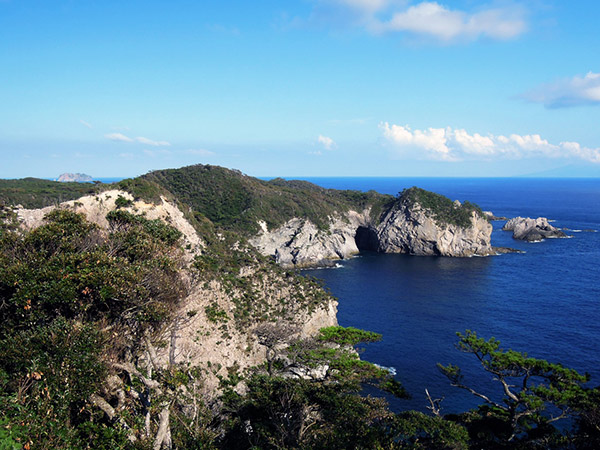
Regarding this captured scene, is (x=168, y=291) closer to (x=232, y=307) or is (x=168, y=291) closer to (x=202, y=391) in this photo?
(x=202, y=391)

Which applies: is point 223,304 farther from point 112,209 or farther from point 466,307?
point 466,307

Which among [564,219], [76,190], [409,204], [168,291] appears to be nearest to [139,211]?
[168,291]

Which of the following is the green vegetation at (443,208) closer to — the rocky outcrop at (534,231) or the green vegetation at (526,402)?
the rocky outcrop at (534,231)

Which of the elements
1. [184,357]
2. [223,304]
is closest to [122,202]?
[223,304]

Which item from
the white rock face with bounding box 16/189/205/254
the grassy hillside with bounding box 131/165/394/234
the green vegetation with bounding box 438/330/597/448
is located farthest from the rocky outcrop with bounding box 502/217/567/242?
the white rock face with bounding box 16/189/205/254

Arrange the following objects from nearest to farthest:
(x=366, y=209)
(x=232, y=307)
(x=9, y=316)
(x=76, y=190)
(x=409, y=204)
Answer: (x=9, y=316) → (x=232, y=307) → (x=76, y=190) → (x=409, y=204) → (x=366, y=209)

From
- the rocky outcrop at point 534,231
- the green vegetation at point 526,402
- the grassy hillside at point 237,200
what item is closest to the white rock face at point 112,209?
the green vegetation at point 526,402

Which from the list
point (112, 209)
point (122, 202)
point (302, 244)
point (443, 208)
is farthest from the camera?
point (443, 208)
